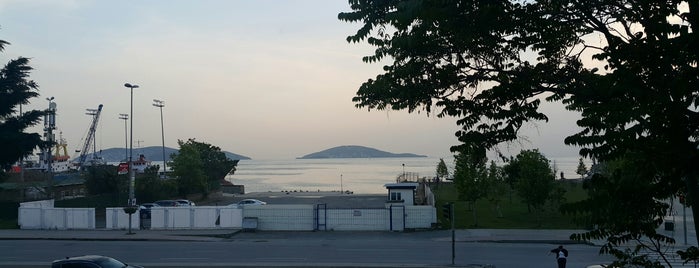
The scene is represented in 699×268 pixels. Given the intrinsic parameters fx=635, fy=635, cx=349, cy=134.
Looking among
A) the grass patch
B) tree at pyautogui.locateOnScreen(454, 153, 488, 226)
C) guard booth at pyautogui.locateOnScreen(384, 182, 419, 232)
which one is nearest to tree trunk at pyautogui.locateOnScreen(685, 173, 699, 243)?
the grass patch

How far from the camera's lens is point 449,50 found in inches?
345

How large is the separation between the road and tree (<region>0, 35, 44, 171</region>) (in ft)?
36.8

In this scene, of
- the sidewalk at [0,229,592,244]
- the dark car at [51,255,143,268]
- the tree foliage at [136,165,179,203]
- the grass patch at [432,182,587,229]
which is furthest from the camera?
the tree foliage at [136,165,179,203]

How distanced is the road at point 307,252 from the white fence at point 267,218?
167 centimetres

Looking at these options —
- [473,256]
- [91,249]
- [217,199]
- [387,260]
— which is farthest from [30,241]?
[217,199]

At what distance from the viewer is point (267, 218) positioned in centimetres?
3662

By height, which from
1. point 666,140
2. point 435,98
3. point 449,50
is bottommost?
point 666,140

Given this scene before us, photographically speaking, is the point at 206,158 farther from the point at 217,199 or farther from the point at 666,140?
the point at 666,140

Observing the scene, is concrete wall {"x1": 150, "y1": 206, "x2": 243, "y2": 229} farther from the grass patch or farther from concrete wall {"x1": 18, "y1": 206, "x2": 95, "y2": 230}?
the grass patch

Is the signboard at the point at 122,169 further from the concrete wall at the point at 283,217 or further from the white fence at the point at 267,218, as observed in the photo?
the concrete wall at the point at 283,217

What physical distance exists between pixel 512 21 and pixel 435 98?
5.27 feet

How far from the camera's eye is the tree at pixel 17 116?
42.2 metres

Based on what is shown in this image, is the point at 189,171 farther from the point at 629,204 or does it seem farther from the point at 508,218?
the point at 629,204

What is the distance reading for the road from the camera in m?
23.8
